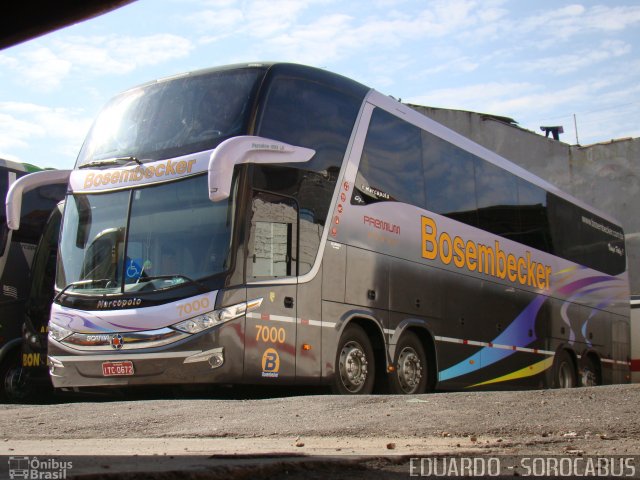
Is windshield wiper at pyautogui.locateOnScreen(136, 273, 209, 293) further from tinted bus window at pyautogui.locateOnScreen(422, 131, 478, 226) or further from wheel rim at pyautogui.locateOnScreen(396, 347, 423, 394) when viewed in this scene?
tinted bus window at pyautogui.locateOnScreen(422, 131, 478, 226)

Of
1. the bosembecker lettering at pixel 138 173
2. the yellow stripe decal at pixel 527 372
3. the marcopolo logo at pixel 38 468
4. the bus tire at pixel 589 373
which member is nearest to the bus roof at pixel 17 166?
the bosembecker lettering at pixel 138 173

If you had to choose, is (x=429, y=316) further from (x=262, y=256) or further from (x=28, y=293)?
(x=28, y=293)

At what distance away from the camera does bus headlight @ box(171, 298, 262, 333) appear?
917cm

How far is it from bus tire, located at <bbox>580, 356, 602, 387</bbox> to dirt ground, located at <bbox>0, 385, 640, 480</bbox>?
347 inches

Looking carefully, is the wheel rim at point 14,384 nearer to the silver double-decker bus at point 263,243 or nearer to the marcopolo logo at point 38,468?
the silver double-decker bus at point 263,243

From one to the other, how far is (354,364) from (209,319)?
237 centimetres

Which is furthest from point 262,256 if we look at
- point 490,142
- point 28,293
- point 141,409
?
point 490,142

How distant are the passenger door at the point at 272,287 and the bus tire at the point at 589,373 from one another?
10084mm

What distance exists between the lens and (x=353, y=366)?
10.7 metres

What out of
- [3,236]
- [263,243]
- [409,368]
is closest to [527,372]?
[409,368]

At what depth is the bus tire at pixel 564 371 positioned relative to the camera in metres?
16.7

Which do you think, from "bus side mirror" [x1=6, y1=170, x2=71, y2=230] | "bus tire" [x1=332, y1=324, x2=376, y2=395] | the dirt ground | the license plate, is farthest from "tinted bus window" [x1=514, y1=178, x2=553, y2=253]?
the license plate

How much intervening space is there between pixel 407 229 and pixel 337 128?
79.8 inches

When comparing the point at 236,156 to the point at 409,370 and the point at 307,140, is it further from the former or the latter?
the point at 409,370
